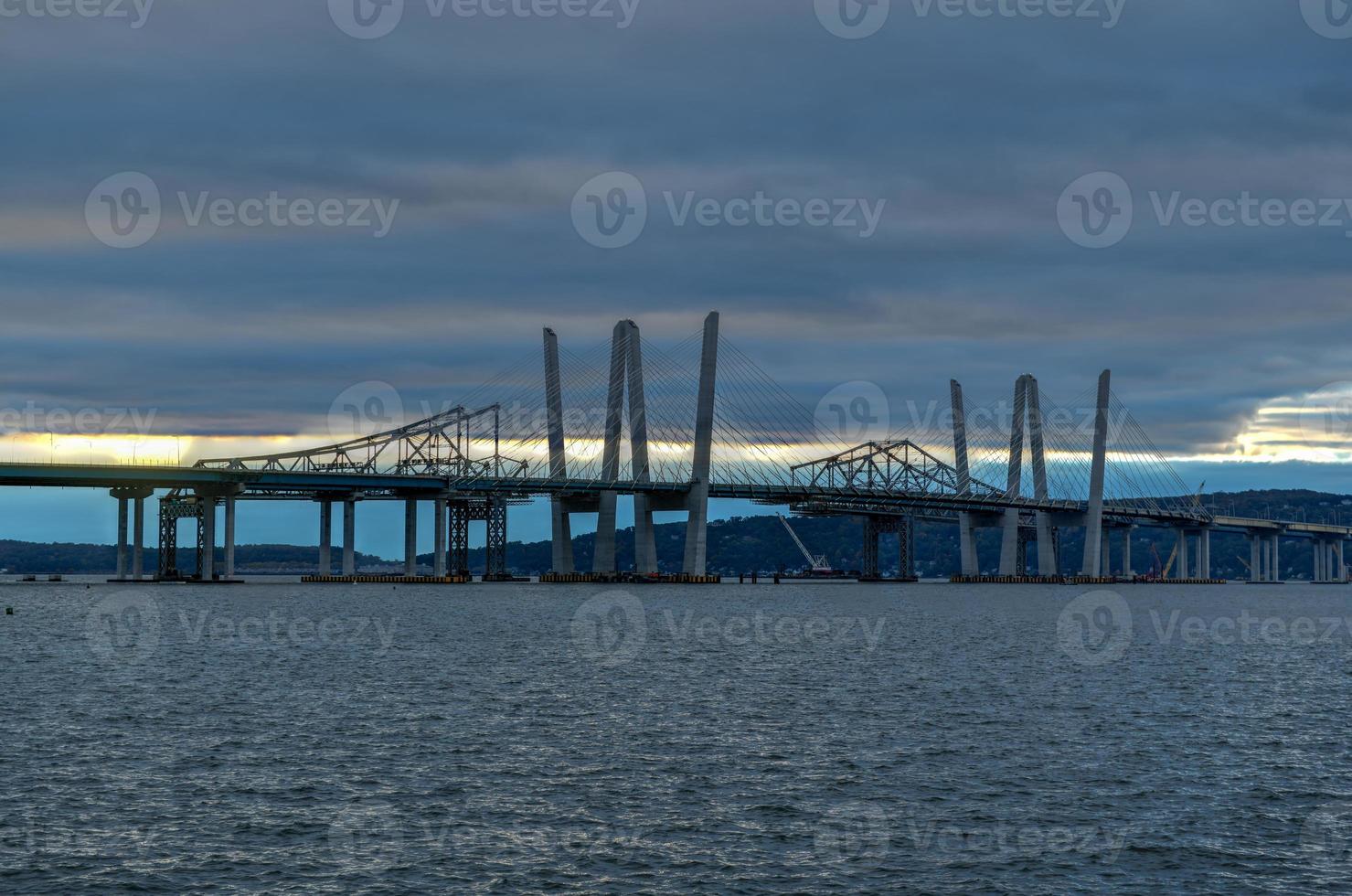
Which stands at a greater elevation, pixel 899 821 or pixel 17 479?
pixel 17 479

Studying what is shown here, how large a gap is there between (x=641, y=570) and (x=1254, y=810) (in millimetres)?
143628

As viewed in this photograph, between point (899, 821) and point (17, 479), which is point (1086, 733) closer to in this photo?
point (899, 821)

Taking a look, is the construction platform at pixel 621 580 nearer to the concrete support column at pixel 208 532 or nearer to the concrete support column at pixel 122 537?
the concrete support column at pixel 208 532

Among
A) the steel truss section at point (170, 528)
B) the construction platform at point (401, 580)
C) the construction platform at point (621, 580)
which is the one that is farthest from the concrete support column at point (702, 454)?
the steel truss section at point (170, 528)

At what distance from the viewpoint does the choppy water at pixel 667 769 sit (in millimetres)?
25078

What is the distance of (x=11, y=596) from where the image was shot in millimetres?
150625

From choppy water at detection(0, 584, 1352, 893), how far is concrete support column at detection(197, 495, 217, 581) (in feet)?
311

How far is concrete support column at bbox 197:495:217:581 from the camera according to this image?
164625 mm

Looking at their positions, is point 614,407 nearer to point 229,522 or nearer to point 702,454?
point 702,454

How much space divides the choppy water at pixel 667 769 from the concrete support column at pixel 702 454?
77740mm

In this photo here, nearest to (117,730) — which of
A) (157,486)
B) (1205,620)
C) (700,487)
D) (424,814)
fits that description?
(424,814)

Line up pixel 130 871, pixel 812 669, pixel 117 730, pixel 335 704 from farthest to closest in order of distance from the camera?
pixel 812 669, pixel 335 704, pixel 117 730, pixel 130 871

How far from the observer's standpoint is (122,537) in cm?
18012

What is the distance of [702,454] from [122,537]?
7523cm
